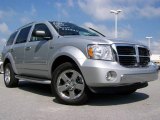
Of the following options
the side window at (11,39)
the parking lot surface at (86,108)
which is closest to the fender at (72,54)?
the parking lot surface at (86,108)

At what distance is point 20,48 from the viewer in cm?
855

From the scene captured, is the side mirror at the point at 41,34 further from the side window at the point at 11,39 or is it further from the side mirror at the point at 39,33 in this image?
the side window at the point at 11,39

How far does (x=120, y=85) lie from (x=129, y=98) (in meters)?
1.29

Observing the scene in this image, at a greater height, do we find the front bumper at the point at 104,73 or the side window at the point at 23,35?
the side window at the point at 23,35

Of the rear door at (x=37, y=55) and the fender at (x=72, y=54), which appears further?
the rear door at (x=37, y=55)

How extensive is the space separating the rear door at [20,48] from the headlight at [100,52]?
119 inches

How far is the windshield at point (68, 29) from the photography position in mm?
7203

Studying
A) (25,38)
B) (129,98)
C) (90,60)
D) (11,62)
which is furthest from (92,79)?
(11,62)

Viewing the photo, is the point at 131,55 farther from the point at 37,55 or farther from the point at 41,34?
the point at 37,55

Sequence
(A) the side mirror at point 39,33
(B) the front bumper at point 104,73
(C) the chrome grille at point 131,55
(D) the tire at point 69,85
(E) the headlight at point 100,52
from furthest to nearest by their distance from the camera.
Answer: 1. (A) the side mirror at point 39,33
2. (D) the tire at point 69,85
3. (C) the chrome grille at point 131,55
4. (E) the headlight at point 100,52
5. (B) the front bumper at point 104,73

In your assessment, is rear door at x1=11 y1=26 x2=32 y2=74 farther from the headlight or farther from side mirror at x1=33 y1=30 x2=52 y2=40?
the headlight

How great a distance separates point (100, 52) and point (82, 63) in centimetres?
40

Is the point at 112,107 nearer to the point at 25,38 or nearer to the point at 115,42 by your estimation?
the point at 115,42

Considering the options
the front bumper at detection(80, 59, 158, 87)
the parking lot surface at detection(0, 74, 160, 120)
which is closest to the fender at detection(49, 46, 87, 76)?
the front bumper at detection(80, 59, 158, 87)
